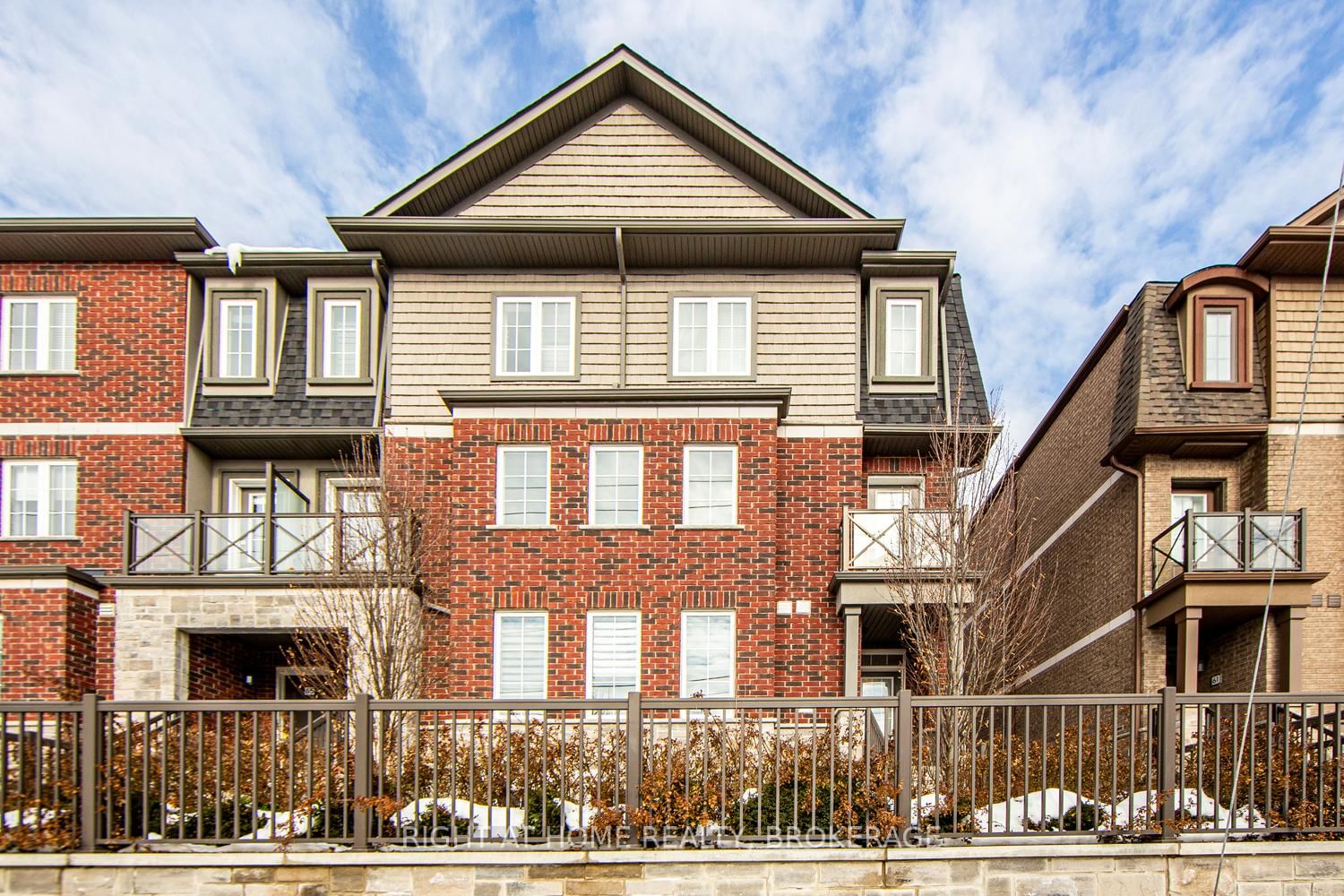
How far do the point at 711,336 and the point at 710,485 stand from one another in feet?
8.52

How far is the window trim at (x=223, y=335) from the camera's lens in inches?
755

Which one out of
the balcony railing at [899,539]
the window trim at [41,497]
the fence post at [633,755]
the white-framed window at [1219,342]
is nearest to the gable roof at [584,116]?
the balcony railing at [899,539]

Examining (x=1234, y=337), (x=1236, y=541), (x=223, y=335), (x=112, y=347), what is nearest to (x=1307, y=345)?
(x=1234, y=337)

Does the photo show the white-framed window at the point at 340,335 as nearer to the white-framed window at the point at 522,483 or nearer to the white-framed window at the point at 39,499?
the white-framed window at the point at 522,483

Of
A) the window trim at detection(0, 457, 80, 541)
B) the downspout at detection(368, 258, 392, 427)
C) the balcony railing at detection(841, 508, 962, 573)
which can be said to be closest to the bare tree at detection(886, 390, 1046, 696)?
the balcony railing at detection(841, 508, 962, 573)

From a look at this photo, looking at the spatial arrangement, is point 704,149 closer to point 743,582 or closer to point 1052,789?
point 743,582

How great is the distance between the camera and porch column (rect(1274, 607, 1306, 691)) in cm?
1667

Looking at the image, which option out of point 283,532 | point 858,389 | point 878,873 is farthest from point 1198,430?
point 283,532

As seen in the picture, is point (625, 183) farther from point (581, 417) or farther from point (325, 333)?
point (325, 333)

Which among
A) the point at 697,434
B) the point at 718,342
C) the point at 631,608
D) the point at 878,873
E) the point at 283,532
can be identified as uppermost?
the point at 718,342

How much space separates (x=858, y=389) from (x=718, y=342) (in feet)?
7.60

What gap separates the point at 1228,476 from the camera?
1836 centimetres

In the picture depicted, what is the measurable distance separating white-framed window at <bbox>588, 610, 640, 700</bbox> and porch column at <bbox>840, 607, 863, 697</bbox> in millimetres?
2990

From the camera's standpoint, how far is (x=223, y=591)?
17.3 metres
